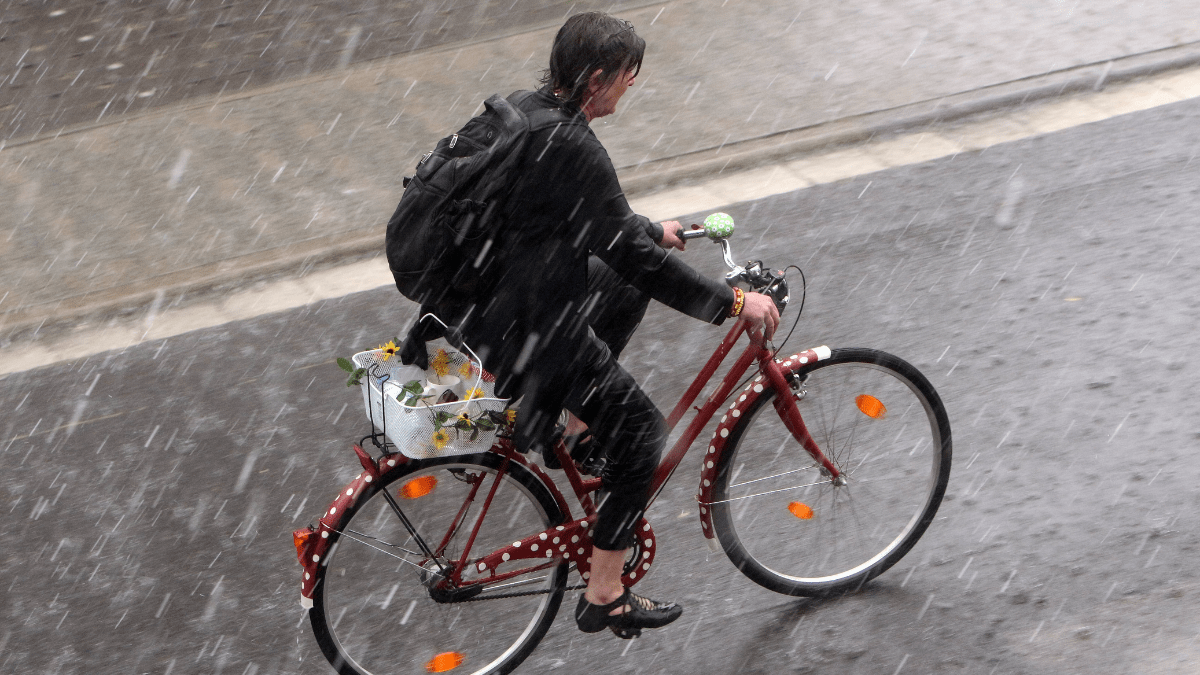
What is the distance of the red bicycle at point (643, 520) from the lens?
3596 millimetres

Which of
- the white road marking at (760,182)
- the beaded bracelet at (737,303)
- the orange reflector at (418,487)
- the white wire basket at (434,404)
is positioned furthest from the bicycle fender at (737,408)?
the white road marking at (760,182)

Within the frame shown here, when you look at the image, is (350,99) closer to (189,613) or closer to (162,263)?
(162,263)

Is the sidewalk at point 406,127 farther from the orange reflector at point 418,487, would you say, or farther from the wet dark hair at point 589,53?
the wet dark hair at point 589,53

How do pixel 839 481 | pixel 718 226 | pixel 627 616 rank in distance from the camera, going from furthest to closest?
pixel 839 481
pixel 627 616
pixel 718 226

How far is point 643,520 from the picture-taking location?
377cm

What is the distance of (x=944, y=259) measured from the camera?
616 centimetres

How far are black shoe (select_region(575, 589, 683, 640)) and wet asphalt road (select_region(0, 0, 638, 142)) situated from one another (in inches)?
256

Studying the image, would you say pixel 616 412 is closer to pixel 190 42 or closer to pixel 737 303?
pixel 737 303

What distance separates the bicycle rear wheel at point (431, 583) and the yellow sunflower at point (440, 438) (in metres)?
0.21

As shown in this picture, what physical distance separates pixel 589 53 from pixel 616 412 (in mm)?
1045

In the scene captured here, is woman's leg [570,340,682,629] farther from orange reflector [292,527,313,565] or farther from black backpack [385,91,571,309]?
orange reflector [292,527,313,565]

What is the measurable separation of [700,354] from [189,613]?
2.58 meters

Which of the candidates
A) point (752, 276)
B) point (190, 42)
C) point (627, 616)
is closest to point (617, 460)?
point (627, 616)

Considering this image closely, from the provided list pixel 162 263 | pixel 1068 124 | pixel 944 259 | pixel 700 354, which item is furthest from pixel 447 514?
pixel 1068 124
